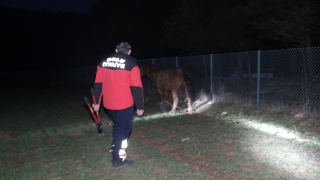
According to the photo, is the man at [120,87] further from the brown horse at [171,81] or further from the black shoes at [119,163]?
the brown horse at [171,81]

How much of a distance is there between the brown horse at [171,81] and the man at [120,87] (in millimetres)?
5010

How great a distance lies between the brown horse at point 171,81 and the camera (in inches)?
407

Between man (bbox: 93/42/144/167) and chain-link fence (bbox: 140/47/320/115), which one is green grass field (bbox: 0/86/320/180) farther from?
man (bbox: 93/42/144/167)

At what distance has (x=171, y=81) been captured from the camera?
34.3 ft

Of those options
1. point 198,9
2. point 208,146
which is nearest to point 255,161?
point 208,146

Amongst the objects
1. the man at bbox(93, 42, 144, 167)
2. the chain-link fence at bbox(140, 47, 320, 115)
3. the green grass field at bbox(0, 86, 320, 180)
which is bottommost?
the green grass field at bbox(0, 86, 320, 180)

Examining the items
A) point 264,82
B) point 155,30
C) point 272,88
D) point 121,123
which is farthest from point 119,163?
point 155,30

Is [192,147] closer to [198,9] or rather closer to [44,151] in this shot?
[44,151]

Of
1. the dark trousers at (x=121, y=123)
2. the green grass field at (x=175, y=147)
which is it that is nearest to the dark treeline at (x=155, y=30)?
the green grass field at (x=175, y=147)

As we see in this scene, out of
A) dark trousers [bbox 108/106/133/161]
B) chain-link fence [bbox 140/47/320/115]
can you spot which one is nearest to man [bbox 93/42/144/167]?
dark trousers [bbox 108/106/133/161]

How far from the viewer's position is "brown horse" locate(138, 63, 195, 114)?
407 inches

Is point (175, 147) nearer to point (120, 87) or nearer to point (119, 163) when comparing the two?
point (119, 163)

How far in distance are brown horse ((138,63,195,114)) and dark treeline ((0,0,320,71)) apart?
17.7 feet

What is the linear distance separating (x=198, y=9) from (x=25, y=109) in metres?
13.5
